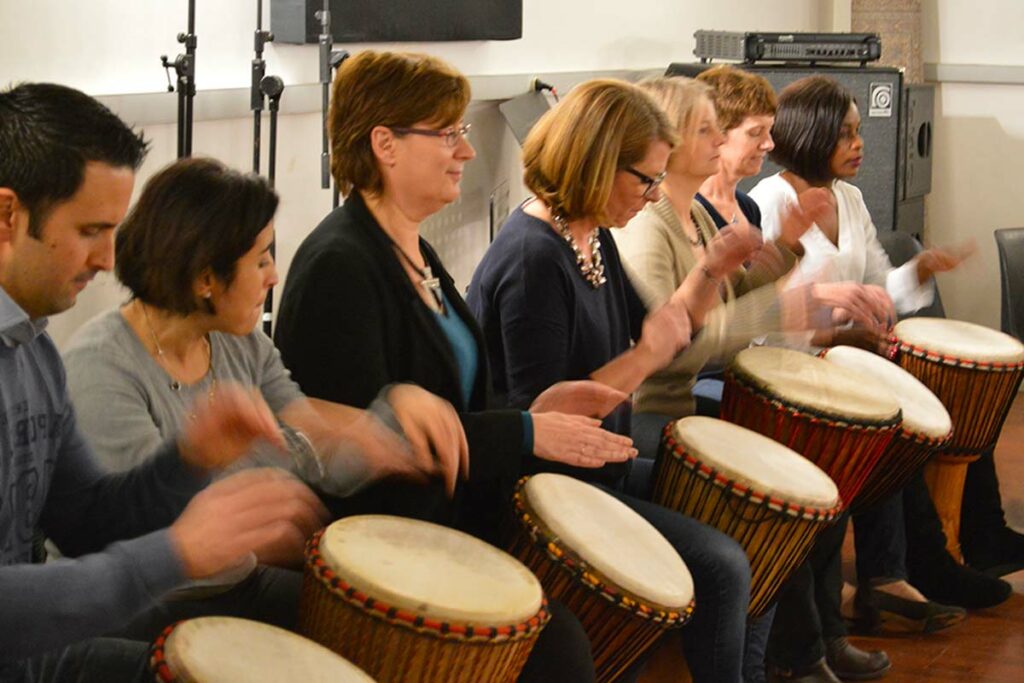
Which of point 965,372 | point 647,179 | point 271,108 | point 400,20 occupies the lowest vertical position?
point 965,372

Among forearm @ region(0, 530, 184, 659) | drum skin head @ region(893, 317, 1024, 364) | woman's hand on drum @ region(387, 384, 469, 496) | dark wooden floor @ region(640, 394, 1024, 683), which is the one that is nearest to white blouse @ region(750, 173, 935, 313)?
drum skin head @ region(893, 317, 1024, 364)

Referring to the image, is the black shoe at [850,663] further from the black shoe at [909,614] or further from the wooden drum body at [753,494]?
the wooden drum body at [753,494]

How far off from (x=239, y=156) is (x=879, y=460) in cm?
159

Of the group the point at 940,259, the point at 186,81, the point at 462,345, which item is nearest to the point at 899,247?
the point at 940,259

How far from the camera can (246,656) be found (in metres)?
1.74

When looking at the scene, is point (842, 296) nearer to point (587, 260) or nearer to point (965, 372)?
point (965, 372)

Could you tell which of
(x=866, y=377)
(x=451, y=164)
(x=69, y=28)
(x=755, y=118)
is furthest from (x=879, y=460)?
(x=69, y=28)

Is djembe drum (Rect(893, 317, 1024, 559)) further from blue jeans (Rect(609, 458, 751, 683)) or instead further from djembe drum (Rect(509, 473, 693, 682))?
djembe drum (Rect(509, 473, 693, 682))

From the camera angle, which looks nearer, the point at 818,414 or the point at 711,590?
the point at 711,590

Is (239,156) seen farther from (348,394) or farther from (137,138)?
(137,138)

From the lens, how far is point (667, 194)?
3283 mm

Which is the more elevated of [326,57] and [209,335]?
[326,57]

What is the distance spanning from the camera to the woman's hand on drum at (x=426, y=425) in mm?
2072

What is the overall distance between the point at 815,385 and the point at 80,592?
185 cm
